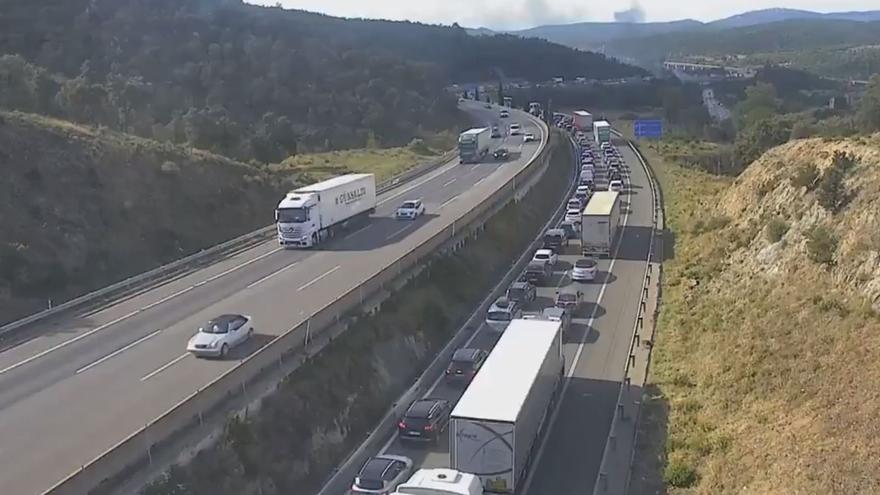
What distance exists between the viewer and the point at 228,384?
23047 millimetres

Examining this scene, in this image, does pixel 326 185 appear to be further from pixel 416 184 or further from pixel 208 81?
pixel 208 81

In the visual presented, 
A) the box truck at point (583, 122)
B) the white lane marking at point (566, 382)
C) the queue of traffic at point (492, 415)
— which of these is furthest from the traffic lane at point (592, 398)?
the box truck at point (583, 122)

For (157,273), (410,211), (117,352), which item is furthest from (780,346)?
(410,211)

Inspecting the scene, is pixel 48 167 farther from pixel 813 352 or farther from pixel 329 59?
pixel 329 59

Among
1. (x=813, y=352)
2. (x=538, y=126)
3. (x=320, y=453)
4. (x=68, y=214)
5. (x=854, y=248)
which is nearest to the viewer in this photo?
(x=320, y=453)

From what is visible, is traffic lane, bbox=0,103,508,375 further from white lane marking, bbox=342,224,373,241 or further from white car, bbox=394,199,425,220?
white car, bbox=394,199,425,220

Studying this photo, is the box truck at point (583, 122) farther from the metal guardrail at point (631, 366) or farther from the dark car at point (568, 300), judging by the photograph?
the dark car at point (568, 300)

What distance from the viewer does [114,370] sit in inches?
999

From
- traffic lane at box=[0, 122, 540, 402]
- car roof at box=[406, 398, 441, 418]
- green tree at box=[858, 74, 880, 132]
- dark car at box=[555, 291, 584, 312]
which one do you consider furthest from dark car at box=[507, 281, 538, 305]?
green tree at box=[858, 74, 880, 132]

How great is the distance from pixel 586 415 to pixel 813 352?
767 cm

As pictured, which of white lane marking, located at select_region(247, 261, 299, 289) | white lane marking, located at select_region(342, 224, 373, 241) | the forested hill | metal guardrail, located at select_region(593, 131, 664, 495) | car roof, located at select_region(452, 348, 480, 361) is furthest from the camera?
the forested hill

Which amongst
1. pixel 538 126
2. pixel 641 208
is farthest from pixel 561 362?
pixel 538 126

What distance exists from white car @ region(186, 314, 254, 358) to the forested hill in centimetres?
4191

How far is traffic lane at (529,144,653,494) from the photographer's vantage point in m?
24.7
